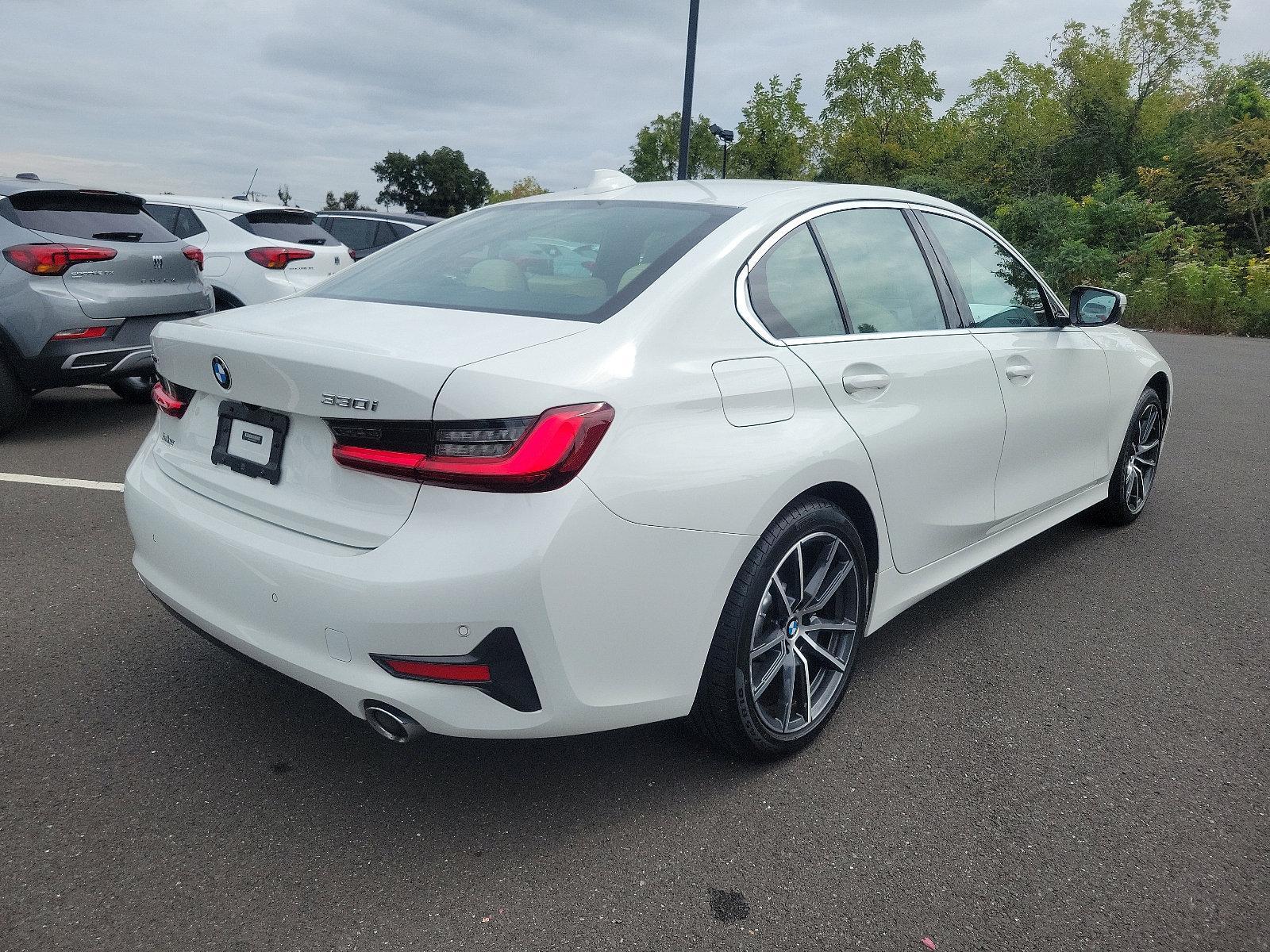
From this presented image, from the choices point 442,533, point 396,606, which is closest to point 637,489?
point 442,533

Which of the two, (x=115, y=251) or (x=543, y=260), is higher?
(x=543, y=260)

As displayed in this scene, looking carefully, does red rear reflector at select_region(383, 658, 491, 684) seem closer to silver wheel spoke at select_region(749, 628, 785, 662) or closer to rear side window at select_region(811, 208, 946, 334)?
silver wheel spoke at select_region(749, 628, 785, 662)

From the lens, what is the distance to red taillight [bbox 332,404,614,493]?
196 cm

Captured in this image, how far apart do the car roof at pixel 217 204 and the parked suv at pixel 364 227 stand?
3216 mm

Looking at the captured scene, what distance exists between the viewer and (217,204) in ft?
29.8

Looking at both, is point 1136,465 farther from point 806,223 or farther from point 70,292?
point 70,292

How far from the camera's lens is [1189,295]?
18.4 metres

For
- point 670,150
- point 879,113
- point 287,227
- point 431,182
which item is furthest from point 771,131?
point 431,182

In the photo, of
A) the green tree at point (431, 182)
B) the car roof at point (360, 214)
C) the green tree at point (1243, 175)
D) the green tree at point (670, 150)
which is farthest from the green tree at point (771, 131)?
the green tree at point (431, 182)

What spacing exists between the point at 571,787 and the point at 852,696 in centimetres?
104

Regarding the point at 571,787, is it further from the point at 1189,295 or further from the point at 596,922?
the point at 1189,295

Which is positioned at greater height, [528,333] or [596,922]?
[528,333]

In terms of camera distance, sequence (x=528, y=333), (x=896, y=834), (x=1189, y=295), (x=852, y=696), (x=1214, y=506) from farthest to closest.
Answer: (x=1189, y=295), (x=1214, y=506), (x=852, y=696), (x=896, y=834), (x=528, y=333)

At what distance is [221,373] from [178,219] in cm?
774
